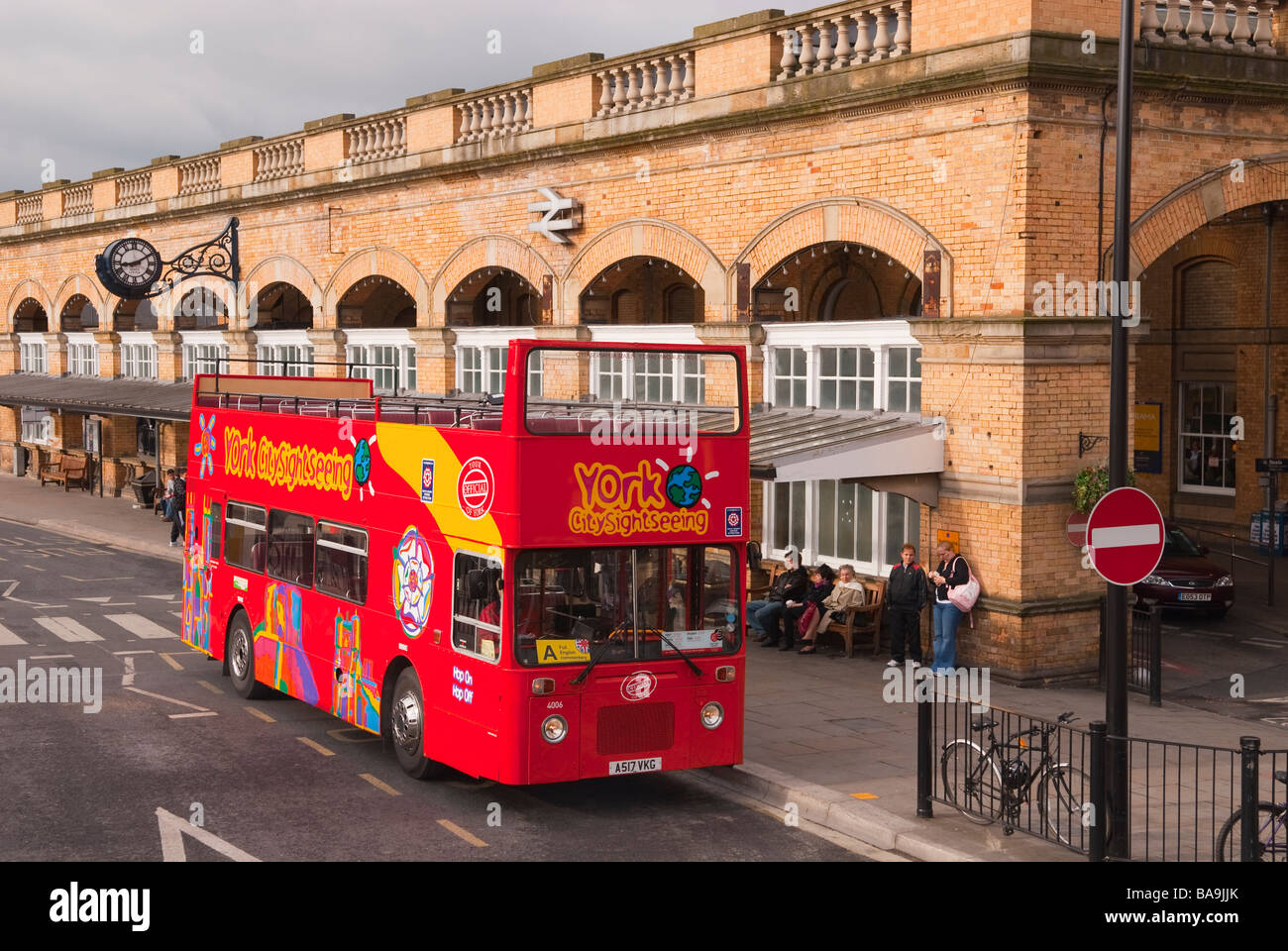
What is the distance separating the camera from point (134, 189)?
134ft

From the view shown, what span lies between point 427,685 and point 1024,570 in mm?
7595

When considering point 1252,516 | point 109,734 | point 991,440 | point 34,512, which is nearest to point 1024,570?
point 991,440

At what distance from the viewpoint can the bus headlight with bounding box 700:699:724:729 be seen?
1260 centimetres

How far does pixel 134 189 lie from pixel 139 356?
4.46m

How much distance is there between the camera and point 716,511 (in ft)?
41.1

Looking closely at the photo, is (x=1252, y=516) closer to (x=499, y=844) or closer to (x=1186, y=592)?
(x=1186, y=592)

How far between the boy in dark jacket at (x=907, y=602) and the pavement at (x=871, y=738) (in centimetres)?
46

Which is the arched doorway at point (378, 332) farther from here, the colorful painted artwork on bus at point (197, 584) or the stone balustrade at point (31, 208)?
the stone balustrade at point (31, 208)

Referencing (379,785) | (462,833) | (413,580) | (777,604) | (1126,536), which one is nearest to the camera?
(1126,536)

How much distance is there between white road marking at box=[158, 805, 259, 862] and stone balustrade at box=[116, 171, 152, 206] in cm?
3078

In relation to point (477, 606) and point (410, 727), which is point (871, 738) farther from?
point (477, 606)

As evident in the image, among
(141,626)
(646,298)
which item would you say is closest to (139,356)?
(646,298)

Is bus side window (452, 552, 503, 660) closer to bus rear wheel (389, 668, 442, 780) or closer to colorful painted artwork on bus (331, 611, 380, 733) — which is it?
bus rear wheel (389, 668, 442, 780)

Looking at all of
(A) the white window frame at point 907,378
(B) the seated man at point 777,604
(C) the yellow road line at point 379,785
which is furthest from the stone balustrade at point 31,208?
(C) the yellow road line at point 379,785
